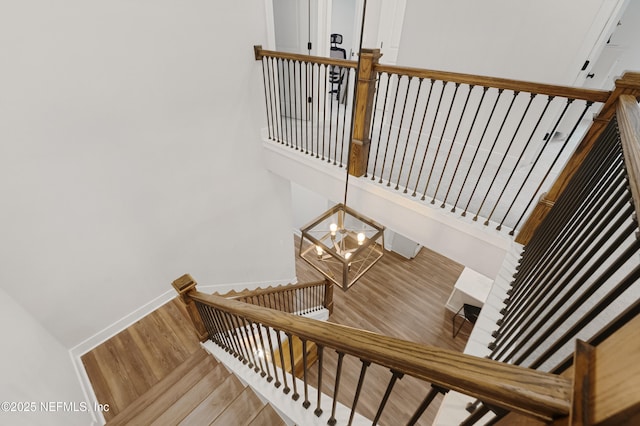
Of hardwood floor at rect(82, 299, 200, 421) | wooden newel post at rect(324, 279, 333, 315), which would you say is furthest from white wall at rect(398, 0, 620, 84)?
hardwood floor at rect(82, 299, 200, 421)

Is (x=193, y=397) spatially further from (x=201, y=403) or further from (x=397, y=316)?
(x=397, y=316)

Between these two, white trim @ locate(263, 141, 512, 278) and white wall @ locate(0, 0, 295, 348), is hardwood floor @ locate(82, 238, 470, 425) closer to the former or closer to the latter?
white wall @ locate(0, 0, 295, 348)

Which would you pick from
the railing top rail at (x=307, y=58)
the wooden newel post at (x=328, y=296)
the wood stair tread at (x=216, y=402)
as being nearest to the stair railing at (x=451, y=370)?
the wood stair tread at (x=216, y=402)

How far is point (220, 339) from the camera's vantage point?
2.36m

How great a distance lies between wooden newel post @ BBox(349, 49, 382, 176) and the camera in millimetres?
2256

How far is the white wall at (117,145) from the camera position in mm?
1896

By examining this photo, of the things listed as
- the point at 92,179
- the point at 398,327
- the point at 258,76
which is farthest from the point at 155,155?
the point at 398,327

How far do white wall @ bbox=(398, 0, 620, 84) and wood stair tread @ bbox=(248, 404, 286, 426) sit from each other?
3.87 meters

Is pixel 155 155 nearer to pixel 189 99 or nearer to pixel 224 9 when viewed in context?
pixel 189 99

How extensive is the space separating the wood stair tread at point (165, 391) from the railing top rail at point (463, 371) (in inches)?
77.8

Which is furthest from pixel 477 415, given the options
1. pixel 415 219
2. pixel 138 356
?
pixel 138 356

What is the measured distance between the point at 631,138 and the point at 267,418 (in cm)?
237

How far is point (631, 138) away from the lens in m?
0.88

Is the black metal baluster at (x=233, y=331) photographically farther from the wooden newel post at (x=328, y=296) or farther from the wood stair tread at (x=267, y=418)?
the wooden newel post at (x=328, y=296)
